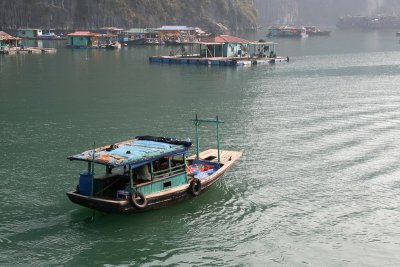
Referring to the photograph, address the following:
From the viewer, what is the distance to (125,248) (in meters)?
20.4

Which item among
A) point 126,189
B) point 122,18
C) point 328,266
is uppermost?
point 122,18

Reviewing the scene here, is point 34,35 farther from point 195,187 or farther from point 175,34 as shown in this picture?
point 195,187

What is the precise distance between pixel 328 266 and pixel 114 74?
57.8 metres

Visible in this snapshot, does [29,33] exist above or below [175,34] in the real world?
above

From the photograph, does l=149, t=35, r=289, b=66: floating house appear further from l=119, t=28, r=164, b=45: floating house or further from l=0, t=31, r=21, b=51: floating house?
l=119, t=28, r=164, b=45: floating house

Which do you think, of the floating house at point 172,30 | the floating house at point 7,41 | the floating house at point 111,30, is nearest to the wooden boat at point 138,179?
the floating house at point 7,41

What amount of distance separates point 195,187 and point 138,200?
3.25 metres

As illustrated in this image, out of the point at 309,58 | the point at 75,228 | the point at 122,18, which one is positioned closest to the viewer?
the point at 75,228

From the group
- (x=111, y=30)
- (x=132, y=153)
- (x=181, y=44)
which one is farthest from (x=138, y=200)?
(x=111, y=30)

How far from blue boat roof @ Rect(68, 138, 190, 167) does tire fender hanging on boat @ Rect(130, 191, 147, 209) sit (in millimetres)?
1226

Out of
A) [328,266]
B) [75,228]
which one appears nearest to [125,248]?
[75,228]

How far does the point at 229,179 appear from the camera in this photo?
28109mm

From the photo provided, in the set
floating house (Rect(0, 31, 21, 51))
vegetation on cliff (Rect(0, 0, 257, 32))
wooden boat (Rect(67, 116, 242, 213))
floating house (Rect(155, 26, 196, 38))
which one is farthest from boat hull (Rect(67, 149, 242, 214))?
vegetation on cliff (Rect(0, 0, 257, 32))

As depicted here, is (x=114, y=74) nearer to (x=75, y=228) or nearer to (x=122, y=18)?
(x=75, y=228)
